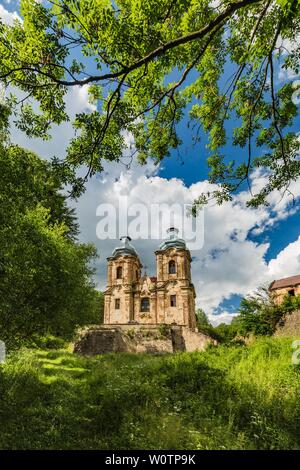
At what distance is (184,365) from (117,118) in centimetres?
1118

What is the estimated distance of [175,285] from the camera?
134ft

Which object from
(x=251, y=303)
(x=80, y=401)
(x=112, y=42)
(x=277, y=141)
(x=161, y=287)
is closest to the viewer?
(x=112, y=42)

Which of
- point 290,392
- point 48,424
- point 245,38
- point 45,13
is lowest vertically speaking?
point 48,424

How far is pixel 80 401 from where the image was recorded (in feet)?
33.2

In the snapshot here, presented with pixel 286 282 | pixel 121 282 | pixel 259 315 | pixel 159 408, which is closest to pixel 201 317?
pixel 286 282

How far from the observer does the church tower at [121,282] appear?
41.1 meters

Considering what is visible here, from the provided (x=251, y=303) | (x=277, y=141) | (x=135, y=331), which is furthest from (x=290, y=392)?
(x=135, y=331)

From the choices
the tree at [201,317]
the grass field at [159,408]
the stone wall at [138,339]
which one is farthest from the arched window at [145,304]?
the tree at [201,317]

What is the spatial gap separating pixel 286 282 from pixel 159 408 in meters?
42.6

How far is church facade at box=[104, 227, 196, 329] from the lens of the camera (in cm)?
3953

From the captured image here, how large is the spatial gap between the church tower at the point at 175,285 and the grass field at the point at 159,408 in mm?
Result: 25418

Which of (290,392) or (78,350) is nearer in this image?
(290,392)

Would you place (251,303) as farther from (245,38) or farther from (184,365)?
(245,38)

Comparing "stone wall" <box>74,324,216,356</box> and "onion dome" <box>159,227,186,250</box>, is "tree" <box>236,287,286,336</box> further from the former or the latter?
"onion dome" <box>159,227,186,250</box>
